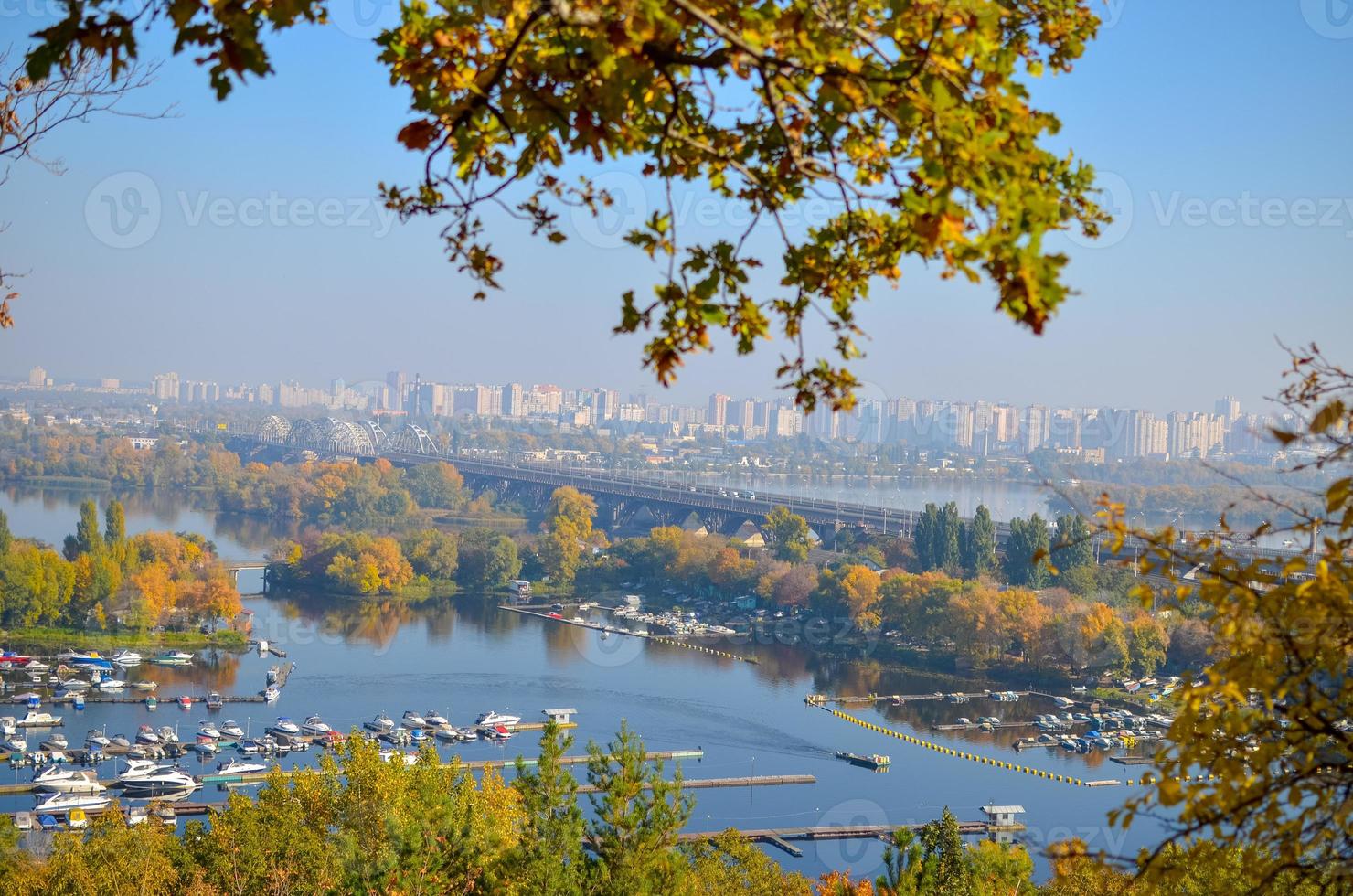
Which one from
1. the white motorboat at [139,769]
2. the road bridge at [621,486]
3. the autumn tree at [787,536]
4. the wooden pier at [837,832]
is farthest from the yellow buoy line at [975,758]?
the autumn tree at [787,536]

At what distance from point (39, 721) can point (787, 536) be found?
8626 millimetres

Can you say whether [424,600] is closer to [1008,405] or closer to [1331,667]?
[1331,667]

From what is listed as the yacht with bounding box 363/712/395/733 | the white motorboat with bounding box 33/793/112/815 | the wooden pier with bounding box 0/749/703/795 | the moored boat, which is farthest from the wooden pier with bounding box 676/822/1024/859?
the white motorboat with bounding box 33/793/112/815

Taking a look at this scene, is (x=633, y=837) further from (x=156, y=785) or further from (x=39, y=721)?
(x=39, y=721)

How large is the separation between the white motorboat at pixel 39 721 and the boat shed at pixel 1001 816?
5582mm

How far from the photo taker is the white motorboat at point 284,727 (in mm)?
7848

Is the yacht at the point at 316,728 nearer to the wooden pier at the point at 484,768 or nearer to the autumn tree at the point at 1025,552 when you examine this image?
the wooden pier at the point at 484,768

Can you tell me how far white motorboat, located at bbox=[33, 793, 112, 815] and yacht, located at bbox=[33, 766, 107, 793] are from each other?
43 millimetres

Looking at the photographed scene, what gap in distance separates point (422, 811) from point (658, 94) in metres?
3.07

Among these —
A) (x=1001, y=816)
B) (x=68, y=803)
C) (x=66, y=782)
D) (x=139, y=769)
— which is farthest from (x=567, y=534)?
(x=1001, y=816)

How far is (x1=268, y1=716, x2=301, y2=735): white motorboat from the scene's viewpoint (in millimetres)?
7848

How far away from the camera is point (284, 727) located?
26.0ft

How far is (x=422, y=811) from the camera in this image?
3.57 meters

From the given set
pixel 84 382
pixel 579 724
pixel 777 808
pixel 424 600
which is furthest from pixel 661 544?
pixel 84 382
